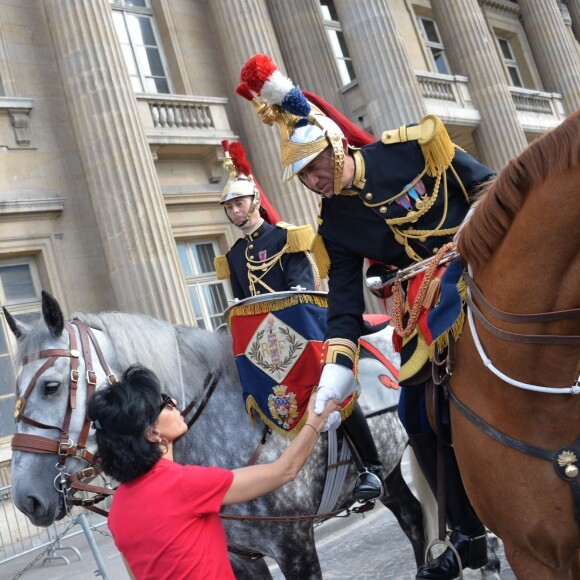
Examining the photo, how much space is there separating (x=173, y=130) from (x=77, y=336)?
8582 mm

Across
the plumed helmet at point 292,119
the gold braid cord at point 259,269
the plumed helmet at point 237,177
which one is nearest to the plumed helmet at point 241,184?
the plumed helmet at point 237,177

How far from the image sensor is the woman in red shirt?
2172 millimetres

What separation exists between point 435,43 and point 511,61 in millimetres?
4258

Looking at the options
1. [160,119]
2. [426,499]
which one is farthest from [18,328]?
[160,119]

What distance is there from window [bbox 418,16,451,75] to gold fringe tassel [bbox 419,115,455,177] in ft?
55.9

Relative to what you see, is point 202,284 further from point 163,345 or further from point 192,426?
point 192,426

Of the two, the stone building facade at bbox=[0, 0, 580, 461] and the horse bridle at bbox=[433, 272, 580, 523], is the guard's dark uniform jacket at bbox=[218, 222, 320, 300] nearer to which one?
the horse bridle at bbox=[433, 272, 580, 523]

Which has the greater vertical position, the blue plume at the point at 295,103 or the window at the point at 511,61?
the window at the point at 511,61

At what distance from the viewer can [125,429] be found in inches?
86.7

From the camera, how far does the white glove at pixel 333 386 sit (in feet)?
9.32

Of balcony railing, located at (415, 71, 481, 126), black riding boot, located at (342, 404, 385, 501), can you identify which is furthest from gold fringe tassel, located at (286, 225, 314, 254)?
balcony railing, located at (415, 71, 481, 126)

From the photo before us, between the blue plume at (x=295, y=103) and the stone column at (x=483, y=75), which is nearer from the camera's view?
the blue plume at (x=295, y=103)

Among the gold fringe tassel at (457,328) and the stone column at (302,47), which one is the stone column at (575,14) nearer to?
the stone column at (302,47)

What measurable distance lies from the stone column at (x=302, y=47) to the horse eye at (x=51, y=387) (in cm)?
1173
